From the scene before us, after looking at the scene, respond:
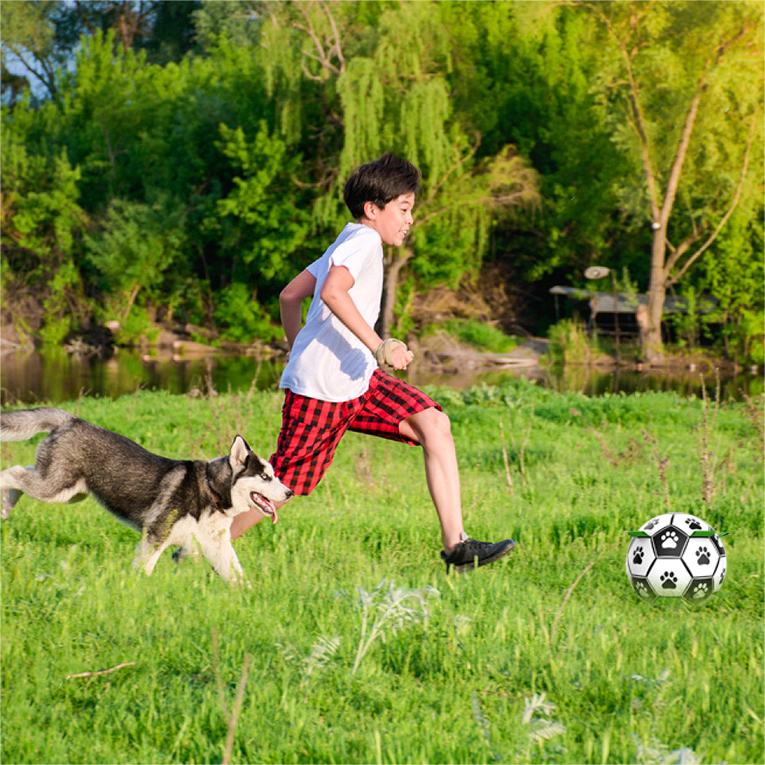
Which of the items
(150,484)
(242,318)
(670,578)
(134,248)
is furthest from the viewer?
(242,318)

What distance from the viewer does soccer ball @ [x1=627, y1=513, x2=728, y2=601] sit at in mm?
6047

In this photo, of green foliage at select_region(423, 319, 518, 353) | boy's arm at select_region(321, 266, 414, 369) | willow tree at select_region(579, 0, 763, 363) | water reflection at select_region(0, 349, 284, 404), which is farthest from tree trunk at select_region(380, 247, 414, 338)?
boy's arm at select_region(321, 266, 414, 369)

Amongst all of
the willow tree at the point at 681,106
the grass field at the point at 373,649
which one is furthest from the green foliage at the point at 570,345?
the grass field at the point at 373,649

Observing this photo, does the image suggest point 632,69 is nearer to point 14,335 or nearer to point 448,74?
point 448,74

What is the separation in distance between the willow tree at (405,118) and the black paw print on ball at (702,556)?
3000 centimetres

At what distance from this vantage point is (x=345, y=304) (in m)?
5.66

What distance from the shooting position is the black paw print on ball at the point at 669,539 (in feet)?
20.2

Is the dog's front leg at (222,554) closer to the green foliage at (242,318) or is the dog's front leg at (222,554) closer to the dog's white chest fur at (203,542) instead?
the dog's white chest fur at (203,542)

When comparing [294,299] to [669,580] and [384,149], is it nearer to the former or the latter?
[669,580]

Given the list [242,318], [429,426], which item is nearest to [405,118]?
[242,318]

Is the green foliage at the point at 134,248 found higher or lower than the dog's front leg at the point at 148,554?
higher

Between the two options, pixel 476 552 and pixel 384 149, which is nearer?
pixel 476 552

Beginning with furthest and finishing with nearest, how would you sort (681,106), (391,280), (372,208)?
(391,280)
(681,106)
(372,208)

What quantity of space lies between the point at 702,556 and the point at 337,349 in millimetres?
2319
